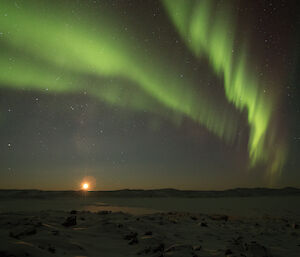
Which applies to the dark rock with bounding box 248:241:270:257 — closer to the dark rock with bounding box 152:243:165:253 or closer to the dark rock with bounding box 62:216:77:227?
the dark rock with bounding box 152:243:165:253

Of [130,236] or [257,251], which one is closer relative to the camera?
[257,251]

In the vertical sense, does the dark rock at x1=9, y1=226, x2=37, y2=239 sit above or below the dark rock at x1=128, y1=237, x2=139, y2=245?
above

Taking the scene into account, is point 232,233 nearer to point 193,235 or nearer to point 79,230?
point 193,235

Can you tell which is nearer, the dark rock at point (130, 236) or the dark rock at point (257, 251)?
the dark rock at point (257, 251)

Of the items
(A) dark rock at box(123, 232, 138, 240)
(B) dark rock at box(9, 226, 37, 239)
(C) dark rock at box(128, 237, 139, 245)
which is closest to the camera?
(B) dark rock at box(9, 226, 37, 239)

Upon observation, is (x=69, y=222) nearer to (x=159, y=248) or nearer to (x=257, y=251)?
(x=159, y=248)

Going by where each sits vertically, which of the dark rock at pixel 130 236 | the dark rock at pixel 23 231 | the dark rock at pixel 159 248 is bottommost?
the dark rock at pixel 130 236

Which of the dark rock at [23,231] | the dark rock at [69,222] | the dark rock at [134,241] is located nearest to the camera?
the dark rock at [23,231]

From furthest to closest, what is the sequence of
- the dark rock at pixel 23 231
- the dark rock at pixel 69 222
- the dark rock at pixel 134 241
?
the dark rock at pixel 69 222 < the dark rock at pixel 134 241 < the dark rock at pixel 23 231

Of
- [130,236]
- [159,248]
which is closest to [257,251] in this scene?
[159,248]

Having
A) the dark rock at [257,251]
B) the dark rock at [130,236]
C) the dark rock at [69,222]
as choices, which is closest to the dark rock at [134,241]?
the dark rock at [130,236]

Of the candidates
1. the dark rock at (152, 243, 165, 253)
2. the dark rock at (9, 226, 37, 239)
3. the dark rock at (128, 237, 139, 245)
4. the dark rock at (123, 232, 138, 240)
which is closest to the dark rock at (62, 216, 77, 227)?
the dark rock at (9, 226, 37, 239)

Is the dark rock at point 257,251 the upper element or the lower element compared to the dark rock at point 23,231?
lower

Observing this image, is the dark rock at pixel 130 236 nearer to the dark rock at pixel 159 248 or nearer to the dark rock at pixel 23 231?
the dark rock at pixel 159 248
